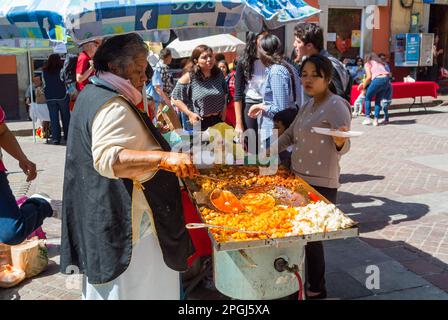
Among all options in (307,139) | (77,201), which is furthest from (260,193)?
(77,201)

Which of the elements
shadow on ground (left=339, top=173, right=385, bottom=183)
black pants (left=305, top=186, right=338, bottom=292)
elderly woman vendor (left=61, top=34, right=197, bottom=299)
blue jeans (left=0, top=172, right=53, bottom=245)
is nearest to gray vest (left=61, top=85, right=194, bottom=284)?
elderly woman vendor (left=61, top=34, right=197, bottom=299)

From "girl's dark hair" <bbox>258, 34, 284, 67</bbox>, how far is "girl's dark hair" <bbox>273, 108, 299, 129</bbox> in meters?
0.55

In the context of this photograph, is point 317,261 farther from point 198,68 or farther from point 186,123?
point 186,123

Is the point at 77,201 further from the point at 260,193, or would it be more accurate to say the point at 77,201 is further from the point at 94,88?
the point at 260,193

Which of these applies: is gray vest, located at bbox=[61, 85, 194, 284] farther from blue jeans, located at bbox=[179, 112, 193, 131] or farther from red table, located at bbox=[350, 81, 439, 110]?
red table, located at bbox=[350, 81, 439, 110]

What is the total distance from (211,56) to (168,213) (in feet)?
11.5

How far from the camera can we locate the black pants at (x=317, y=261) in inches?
140

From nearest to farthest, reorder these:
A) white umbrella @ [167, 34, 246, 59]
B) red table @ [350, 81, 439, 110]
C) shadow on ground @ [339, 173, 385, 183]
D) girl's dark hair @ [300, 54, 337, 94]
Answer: girl's dark hair @ [300, 54, 337, 94], shadow on ground @ [339, 173, 385, 183], white umbrella @ [167, 34, 246, 59], red table @ [350, 81, 439, 110]

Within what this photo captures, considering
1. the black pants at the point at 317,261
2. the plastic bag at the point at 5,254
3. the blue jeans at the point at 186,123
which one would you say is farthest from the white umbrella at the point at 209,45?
the black pants at the point at 317,261

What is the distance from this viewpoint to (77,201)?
254 centimetres

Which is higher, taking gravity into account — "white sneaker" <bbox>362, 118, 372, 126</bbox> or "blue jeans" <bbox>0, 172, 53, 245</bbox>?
"blue jeans" <bbox>0, 172, 53, 245</bbox>

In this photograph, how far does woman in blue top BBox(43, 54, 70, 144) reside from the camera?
34.6ft

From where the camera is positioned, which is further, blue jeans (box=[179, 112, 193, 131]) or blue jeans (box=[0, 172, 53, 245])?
blue jeans (box=[179, 112, 193, 131])

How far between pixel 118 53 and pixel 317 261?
210cm
